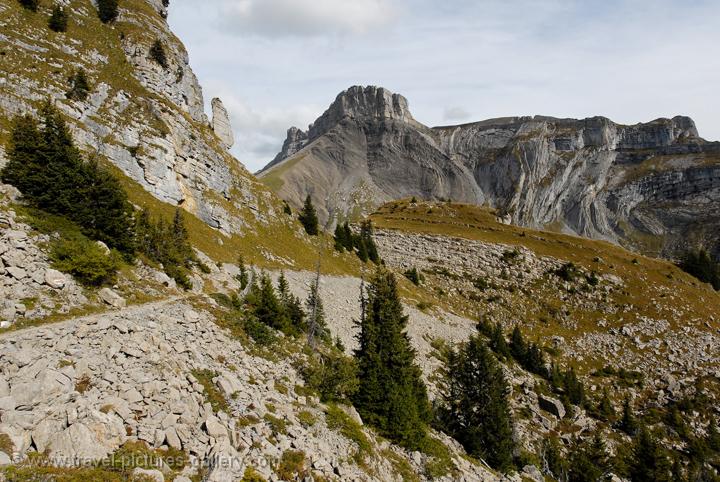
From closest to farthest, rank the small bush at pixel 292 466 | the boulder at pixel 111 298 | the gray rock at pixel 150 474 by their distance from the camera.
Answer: the gray rock at pixel 150 474
the small bush at pixel 292 466
the boulder at pixel 111 298

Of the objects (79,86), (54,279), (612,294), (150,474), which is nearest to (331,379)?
(150,474)

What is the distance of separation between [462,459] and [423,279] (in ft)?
157

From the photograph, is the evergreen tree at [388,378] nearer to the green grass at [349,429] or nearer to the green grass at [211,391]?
the green grass at [349,429]

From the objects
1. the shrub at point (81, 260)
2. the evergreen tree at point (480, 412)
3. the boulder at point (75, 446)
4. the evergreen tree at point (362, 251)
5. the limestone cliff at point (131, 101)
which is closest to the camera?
the boulder at point (75, 446)

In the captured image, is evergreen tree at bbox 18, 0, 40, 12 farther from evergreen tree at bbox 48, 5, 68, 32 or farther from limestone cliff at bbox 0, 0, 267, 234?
evergreen tree at bbox 48, 5, 68, 32

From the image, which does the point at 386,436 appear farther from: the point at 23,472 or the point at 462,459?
the point at 23,472

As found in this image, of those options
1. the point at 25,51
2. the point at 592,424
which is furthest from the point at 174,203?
the point at 592,424

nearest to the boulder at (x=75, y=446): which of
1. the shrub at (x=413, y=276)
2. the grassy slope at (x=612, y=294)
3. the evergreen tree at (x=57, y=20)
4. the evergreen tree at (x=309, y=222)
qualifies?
the grassy slope at (x=612, y=294)

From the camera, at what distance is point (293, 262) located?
5428 centimetres

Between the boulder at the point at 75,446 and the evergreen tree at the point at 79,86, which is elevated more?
the evergreen tree at the point at 79,86

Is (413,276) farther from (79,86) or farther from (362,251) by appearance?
(79,86)

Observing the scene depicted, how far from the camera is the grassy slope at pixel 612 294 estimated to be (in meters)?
64.4

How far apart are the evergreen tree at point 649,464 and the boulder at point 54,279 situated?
4995cm

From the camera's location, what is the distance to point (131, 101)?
5025 cm
